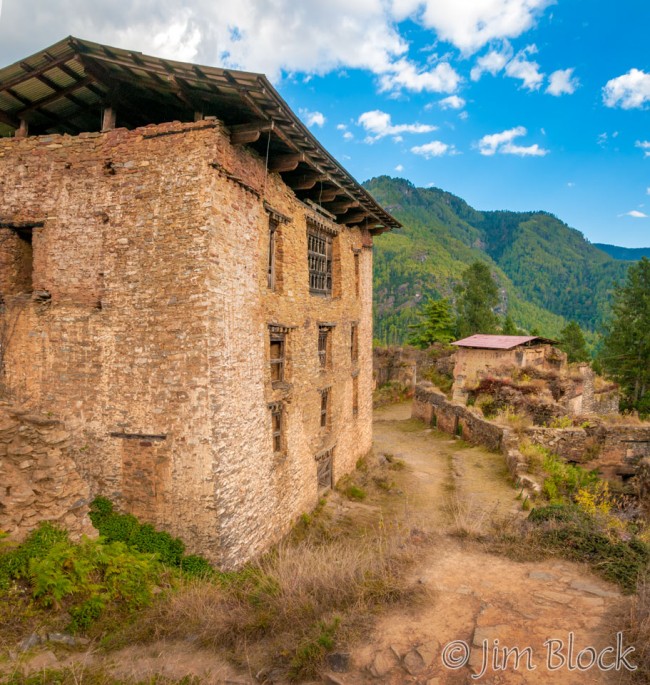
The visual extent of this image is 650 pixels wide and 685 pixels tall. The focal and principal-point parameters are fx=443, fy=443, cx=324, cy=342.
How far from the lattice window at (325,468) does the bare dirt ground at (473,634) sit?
5.93m

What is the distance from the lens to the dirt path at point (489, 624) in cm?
440

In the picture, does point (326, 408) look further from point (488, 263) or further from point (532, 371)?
point (488, 263)

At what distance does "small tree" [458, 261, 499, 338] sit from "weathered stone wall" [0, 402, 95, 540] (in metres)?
42.4

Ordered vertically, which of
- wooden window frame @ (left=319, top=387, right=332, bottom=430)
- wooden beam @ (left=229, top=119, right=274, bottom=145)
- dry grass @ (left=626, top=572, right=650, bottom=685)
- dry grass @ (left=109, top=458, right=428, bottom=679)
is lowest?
dry grass @ (left=109, top=458, right=428, bottom=679)

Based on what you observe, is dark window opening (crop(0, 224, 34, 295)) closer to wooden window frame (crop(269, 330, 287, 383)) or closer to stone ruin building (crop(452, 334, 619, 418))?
wooden window frame (crop(269, 330, 287, 383))

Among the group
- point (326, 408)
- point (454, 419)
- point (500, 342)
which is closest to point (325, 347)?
point (326, 408)

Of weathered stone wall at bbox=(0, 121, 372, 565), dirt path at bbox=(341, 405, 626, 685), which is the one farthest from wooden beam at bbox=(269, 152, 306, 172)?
dirt path at bbox=(341, 405, 626, 685)

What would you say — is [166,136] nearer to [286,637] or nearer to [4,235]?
[4,235]

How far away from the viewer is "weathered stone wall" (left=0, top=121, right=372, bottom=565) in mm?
8047

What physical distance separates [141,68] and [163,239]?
117 inches

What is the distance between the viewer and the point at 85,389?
870cm

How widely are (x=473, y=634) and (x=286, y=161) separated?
9.23m

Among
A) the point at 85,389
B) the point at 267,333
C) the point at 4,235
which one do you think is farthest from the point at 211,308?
the point at 4,235

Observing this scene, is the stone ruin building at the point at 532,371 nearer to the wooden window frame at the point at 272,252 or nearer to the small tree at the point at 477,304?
the small tree at the point at 477,304
